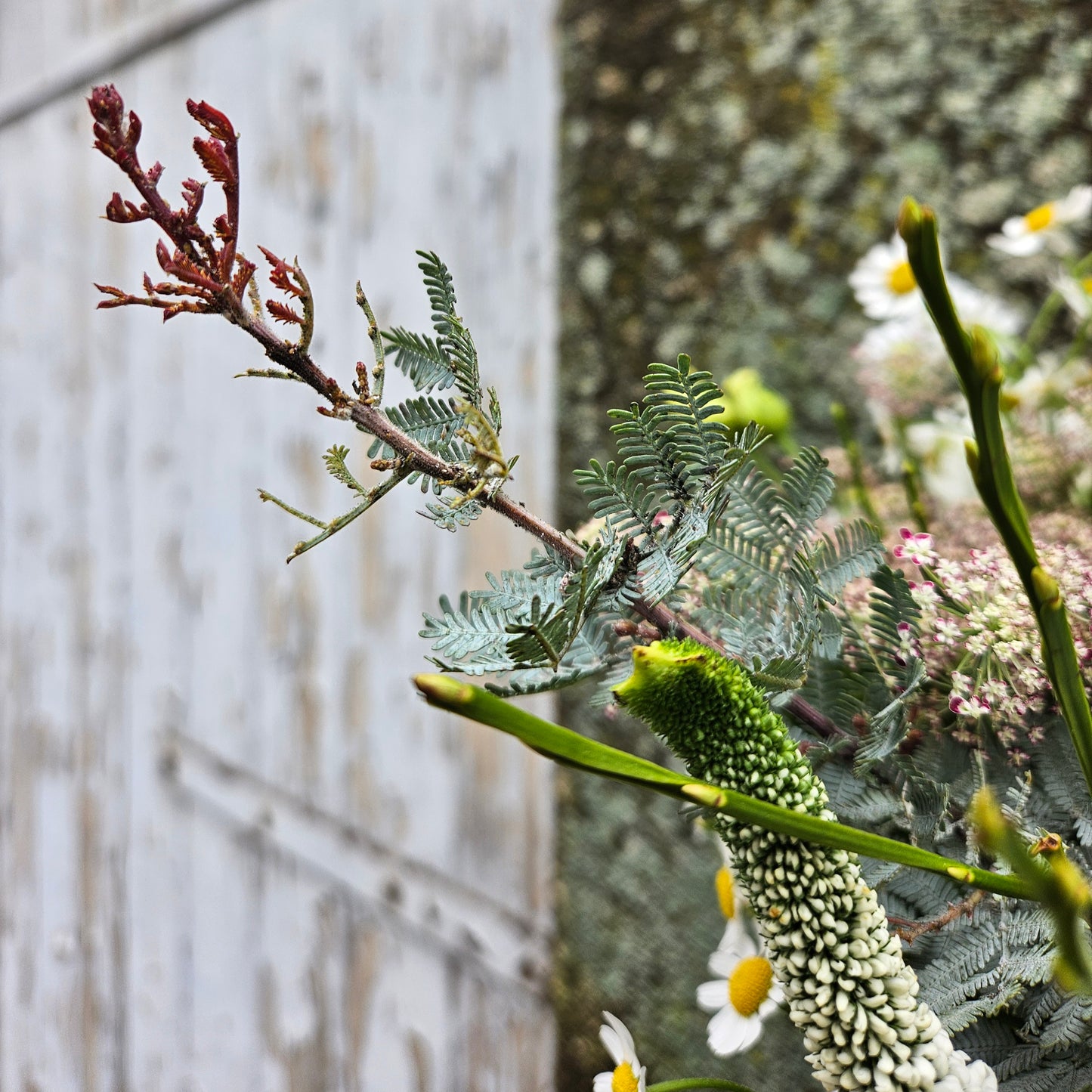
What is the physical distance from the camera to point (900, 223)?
0.58 ft

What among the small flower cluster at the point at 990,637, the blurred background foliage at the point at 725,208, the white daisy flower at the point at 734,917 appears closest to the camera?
the small flower cluster at the point at 990,637

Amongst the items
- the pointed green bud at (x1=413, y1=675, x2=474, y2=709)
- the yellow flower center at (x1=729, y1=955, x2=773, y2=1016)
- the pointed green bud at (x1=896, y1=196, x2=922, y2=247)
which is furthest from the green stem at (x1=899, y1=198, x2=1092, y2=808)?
the yellow flower center at (x1=729, y1=955, x2=773, y2=1016)

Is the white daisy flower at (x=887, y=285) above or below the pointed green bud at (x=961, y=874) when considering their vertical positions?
above

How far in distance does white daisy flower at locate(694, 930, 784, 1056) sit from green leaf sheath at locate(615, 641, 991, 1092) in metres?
0.12

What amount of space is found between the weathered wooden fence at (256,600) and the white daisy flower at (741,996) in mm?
590

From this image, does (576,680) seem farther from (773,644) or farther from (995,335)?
(995,335)

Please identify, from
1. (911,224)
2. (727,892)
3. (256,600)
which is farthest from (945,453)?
(256,600)

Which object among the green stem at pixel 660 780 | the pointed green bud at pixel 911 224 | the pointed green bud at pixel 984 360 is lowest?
the green stem at pixel 660 780

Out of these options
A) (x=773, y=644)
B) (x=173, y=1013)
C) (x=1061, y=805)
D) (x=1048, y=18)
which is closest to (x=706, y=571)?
(x=773, y=644)

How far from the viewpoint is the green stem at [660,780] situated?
177 mm

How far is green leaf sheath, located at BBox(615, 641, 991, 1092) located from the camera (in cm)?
24

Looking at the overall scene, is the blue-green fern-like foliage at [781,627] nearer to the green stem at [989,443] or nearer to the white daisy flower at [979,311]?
the green stem at [989,443]

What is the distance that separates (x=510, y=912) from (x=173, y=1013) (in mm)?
652

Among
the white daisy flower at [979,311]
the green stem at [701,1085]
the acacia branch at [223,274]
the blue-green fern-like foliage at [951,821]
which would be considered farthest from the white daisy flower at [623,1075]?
the white daisy flower at [979,311]
